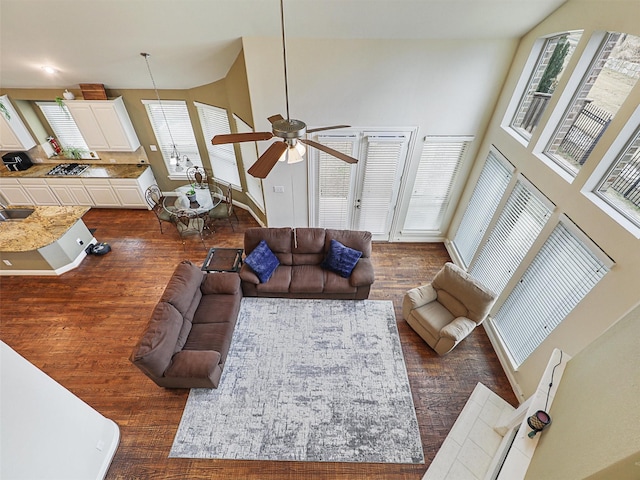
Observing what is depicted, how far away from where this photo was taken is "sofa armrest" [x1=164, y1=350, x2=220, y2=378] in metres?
3.35

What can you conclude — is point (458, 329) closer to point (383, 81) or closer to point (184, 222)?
point (383, 81)

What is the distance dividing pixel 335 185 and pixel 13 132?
6434 mm

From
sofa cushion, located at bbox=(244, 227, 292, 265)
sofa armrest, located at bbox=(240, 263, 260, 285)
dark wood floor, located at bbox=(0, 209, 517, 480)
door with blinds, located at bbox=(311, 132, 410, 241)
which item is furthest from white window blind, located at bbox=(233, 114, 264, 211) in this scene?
sofa armrest, located at bbox=(240, 263, 260, 285)

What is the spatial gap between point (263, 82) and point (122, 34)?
1764 mm

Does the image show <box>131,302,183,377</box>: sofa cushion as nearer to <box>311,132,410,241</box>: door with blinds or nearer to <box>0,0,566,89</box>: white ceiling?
<box>311,132,410,241</box>: door with blinds

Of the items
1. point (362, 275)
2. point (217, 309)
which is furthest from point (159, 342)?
point (362, 275)

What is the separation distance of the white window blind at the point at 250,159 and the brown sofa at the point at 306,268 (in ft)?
3.90

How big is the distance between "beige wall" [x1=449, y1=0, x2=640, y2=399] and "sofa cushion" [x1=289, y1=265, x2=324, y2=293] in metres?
2.74

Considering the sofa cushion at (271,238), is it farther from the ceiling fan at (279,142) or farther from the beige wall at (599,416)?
the beige wall at (599,416)

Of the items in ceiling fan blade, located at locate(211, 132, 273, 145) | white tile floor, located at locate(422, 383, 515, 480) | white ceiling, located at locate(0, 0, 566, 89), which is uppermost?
white ceiling, located at locate(0, 0, 566, 89)

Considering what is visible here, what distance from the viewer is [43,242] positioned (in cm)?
475

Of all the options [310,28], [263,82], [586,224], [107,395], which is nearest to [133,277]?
[107,395]

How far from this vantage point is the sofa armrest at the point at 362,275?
4449mm

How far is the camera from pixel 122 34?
3656 mm
